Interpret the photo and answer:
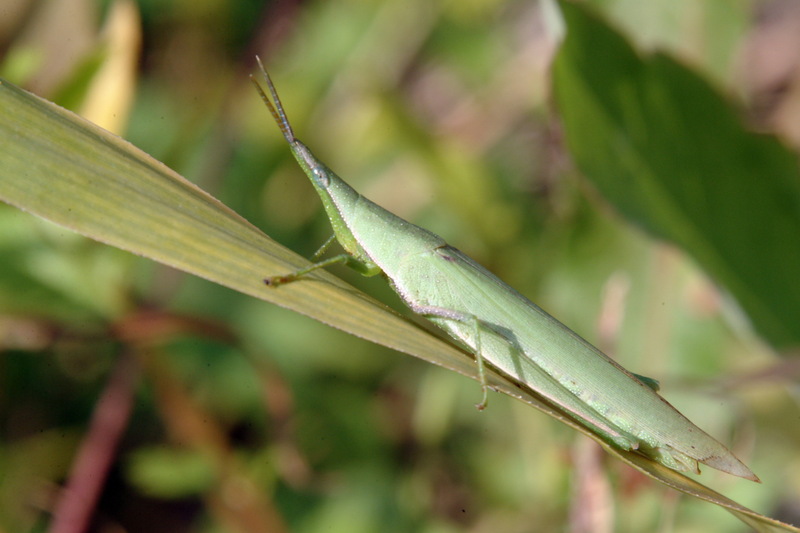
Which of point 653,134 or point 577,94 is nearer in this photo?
point 577,94

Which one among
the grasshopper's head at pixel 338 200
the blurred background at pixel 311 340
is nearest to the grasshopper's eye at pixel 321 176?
the grasshopper's head at pixel 338 200

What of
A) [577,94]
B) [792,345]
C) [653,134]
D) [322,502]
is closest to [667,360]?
[792,345]

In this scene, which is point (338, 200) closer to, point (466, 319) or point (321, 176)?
point (321, 176)

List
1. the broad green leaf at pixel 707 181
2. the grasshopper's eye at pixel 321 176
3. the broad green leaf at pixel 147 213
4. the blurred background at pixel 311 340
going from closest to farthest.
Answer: the broad green leaf at pixel 147 213
the grasshopper's eye at pixel 321 176
the broad green leaf at pixel 707 181
the blurred background at pixel 311 340

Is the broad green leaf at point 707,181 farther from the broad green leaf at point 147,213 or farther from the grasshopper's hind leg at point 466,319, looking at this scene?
the broad green leaf at point 147,213

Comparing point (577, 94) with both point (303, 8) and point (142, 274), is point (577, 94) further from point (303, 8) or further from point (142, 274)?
point (303, 8)

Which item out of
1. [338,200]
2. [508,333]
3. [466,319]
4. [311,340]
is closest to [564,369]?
[508,333]

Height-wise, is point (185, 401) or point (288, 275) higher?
point (288, 275)
